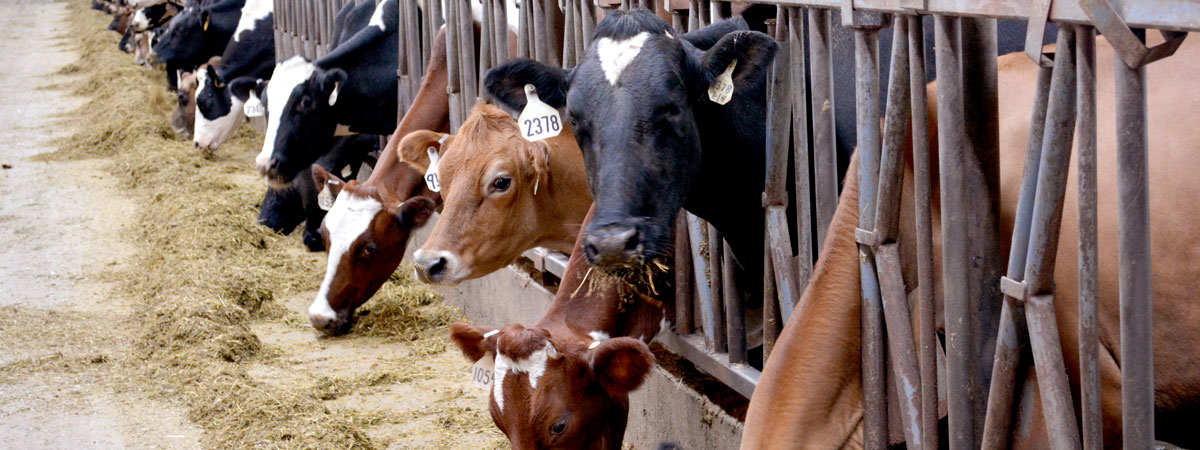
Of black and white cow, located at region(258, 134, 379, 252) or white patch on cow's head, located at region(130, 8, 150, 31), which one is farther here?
white patch on cow's head, located at region(130, 8, 150, 31)

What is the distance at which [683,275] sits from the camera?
13.2 feet

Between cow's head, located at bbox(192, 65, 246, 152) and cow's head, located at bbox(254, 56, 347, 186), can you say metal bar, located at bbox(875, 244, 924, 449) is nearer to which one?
cow's head, located at bbox(254, 56, 347, 186)

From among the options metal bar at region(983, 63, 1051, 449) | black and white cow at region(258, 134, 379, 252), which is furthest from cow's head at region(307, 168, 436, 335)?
metal bar at region(983, 63, 1051, 449)

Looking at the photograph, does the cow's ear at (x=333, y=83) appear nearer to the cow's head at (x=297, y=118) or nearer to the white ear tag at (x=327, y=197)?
the cow's head at (x=297, y=118)

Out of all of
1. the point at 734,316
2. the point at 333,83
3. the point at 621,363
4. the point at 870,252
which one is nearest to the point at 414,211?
the point at 333,83

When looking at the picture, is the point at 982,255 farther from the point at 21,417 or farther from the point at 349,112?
the point at 349,112

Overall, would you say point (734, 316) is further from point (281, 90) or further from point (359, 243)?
point (281, 90)

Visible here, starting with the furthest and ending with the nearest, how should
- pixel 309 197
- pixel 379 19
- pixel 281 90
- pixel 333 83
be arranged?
1. pixel 309 197
2. pixel 379 19
3. pixel 281 90
4. pixel 333 83

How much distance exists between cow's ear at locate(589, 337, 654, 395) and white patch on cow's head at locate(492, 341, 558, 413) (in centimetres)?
13

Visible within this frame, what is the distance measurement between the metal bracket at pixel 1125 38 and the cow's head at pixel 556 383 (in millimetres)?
1752

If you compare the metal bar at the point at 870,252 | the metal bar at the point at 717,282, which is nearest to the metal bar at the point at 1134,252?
the metal bar at the point at 870,252

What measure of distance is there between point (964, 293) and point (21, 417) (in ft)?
14.6

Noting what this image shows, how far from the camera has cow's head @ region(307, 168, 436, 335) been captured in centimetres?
602

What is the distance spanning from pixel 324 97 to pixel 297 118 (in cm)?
22
